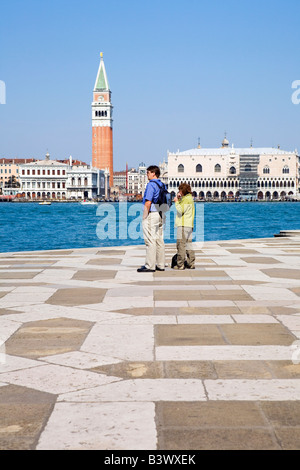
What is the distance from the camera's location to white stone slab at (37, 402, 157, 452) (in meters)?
2.97

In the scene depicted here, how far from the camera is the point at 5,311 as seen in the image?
6.33 m

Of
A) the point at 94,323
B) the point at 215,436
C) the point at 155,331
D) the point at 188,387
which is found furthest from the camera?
the point at 94,323

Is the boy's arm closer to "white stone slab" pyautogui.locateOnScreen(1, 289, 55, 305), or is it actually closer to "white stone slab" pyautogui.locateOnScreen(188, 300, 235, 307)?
"white stone slab" pyautogui.locateOnScreen(1, 289, 55, 305)

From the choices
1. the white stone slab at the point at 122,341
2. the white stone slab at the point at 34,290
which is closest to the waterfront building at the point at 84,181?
the white stone slab at the point at 34,290

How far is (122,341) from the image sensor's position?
504cm

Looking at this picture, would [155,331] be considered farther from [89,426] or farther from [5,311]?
A: [89,426]

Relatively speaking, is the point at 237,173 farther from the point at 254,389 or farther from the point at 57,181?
the point at 254,389

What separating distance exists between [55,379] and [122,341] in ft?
3.53

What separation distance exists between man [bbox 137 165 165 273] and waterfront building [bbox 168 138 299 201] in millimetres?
144339

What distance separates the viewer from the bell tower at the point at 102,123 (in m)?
158

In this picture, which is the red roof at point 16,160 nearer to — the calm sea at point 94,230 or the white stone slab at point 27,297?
the calm sea at point 94,230

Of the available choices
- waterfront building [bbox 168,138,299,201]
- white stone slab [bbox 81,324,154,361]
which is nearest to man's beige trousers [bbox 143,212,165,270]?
white stone slab [bbox 81,324,154,361]

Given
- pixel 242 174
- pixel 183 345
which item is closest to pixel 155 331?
pixel 183 345
